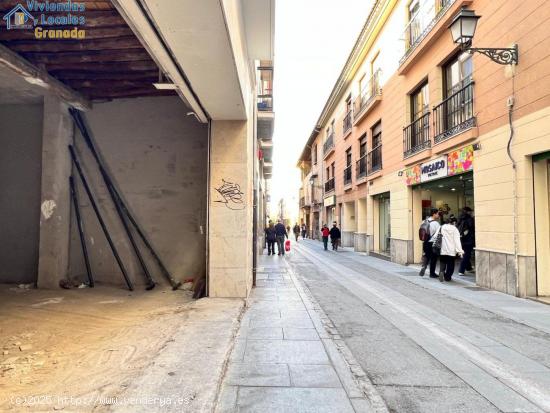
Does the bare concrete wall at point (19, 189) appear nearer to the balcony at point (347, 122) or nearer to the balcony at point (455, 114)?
the balcony at point (455, 114)

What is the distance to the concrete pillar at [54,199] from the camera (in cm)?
802

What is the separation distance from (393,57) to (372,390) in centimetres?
1393

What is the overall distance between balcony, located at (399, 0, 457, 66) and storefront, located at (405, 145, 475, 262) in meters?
3.83

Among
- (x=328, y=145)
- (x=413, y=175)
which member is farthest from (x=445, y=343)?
(x=328, y=145)

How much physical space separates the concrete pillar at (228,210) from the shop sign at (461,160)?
566 cm

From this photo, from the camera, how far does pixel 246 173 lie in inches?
282

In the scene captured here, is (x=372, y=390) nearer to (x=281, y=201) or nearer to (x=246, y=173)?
(x=246, y=173)

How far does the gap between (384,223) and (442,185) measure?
5360 mm

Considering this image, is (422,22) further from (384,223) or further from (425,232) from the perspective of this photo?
(384,223)

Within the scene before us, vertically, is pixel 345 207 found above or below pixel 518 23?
below

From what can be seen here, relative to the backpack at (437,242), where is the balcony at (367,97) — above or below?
above

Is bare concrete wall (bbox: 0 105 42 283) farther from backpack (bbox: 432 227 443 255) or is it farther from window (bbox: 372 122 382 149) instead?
window (bbox: 372 122 382 149)

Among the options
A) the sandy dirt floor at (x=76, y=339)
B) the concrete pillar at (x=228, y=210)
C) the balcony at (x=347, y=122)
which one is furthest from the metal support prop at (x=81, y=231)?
the balcony at (x=347, y=122)

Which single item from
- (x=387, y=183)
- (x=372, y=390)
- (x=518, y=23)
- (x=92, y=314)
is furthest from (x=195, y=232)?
(x=387, y=183)
